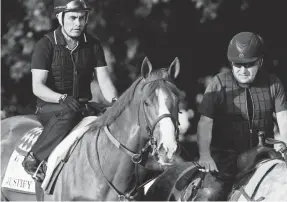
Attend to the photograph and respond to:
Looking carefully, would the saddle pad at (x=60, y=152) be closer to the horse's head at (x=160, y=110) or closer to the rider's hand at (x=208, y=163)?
the horse's head at (x=160, y=110)

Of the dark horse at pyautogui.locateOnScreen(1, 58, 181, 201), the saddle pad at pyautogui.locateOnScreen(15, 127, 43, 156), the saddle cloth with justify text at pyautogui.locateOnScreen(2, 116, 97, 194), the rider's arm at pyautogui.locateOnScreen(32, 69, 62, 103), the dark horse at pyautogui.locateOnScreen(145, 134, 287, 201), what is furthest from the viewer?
the saddle pad at pyautogui.locateOnScreen(15, 127, 43, 156)

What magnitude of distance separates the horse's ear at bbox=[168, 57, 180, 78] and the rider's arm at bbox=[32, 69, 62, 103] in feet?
3.43

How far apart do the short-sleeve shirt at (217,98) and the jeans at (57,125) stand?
3.11 ft

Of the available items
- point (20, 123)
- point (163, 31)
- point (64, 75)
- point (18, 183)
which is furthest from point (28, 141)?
point (163, 31)

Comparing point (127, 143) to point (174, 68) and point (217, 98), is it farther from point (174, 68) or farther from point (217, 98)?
point (217, 98)

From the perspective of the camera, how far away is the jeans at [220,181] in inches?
246

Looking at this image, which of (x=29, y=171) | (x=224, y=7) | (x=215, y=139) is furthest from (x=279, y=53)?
(x=29, y=171)

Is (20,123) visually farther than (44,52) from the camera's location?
Yes

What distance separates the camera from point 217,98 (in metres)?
6.36

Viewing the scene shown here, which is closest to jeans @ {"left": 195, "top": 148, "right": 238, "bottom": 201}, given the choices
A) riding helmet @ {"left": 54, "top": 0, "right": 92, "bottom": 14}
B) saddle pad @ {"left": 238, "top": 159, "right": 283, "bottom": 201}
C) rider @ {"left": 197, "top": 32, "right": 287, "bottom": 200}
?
rider @ {"left": 197, "top": 32, "right": 287, "bottom": 200}

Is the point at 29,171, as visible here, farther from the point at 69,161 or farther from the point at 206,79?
the point at 206,79

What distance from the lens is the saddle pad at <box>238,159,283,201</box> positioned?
5.87 m

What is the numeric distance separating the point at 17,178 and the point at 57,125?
2.63ft

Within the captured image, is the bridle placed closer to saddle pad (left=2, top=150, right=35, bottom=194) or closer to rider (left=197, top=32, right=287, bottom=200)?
rider (left=197, top=32, right=287, bottom=200)
